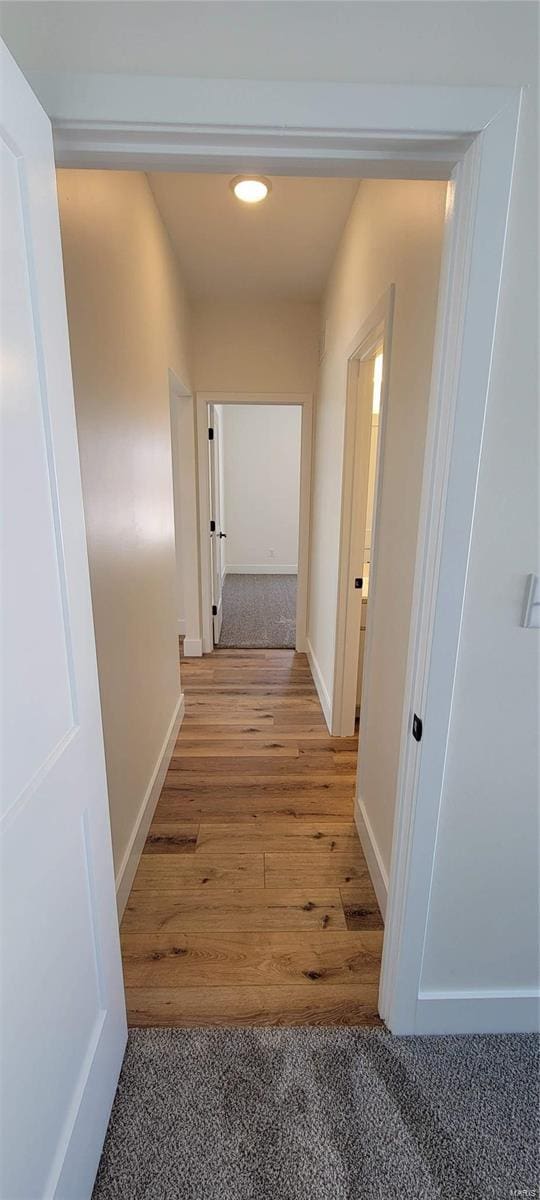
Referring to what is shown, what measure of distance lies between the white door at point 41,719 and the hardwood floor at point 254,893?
456 millimetres

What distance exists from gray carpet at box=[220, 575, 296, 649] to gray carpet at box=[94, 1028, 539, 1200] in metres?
3.06

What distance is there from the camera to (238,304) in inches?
135

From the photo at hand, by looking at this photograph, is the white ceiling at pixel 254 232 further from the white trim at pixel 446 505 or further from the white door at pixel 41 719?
the white door at pixel 41 719

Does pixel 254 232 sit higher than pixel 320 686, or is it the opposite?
pixel 254 232

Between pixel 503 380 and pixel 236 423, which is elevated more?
pixel 236 423

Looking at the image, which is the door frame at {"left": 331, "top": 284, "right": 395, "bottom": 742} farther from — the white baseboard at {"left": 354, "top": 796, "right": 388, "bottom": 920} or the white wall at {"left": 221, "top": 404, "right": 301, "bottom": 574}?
the white wall at {"left": 221, "top": 404, "right": 301, "bottom": 574}

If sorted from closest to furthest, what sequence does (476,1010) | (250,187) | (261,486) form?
(476,1010) → (250,187) → (261,486)

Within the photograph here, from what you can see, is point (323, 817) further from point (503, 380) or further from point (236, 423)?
point (236, 423)

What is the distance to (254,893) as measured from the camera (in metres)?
1.72

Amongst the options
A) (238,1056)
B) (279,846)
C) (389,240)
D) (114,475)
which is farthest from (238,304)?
(238,1056)

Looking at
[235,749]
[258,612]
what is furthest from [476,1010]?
[258,612]

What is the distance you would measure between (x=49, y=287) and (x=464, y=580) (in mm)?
948

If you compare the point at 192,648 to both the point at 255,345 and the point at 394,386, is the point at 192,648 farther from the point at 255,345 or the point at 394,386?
the point at 394,386

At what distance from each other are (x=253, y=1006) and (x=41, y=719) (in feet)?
3.89
